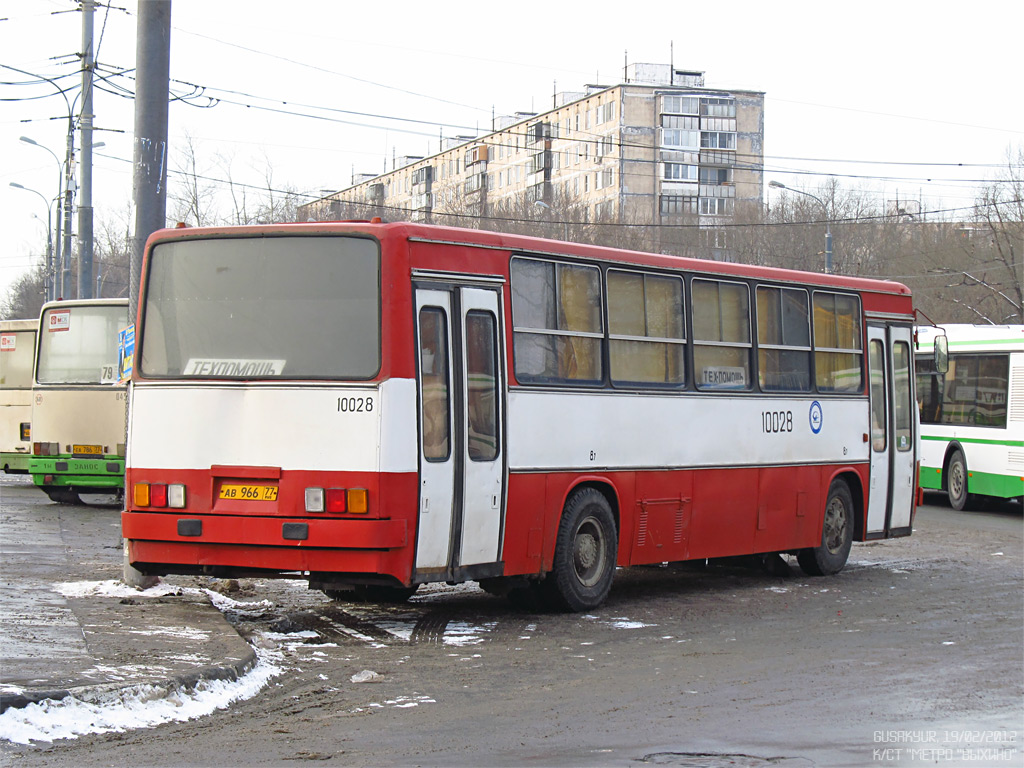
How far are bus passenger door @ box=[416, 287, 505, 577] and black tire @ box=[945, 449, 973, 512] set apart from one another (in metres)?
15.8

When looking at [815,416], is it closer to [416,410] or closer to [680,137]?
[416,410]

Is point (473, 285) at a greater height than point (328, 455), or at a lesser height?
greater

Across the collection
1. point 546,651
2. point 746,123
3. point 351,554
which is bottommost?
point 546,651

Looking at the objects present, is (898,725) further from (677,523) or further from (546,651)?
(677,523)

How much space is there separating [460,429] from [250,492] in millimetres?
1581

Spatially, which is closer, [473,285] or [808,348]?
[473,285]

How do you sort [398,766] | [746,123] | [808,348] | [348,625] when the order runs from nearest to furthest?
[398,766] → [348,625] → [808,348] → [746,123]

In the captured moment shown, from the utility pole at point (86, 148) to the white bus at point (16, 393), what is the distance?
11.3 feet

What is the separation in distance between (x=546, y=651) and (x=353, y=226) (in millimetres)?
3288

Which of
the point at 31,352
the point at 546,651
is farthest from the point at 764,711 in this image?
the point at 31,352

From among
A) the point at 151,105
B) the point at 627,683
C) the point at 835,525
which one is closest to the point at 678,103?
the point at 835,525

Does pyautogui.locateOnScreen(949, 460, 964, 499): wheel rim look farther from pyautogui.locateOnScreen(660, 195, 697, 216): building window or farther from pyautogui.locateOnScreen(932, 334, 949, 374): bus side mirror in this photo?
pyautogui.locateOnScreen(660, 195, 697, 216): building window

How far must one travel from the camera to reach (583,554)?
11266 mm

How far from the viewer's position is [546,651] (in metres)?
9.38
